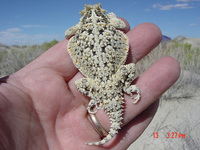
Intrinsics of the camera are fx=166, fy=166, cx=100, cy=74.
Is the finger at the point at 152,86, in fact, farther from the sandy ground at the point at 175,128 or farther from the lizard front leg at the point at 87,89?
the sandy ground at the point at 175,128

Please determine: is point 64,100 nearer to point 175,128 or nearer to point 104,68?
point 104,68

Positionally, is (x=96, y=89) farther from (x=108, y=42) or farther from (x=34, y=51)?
(x=34, y=51)

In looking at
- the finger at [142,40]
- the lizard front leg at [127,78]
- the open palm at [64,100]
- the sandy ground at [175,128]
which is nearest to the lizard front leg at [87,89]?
the open palm at [64,100]
